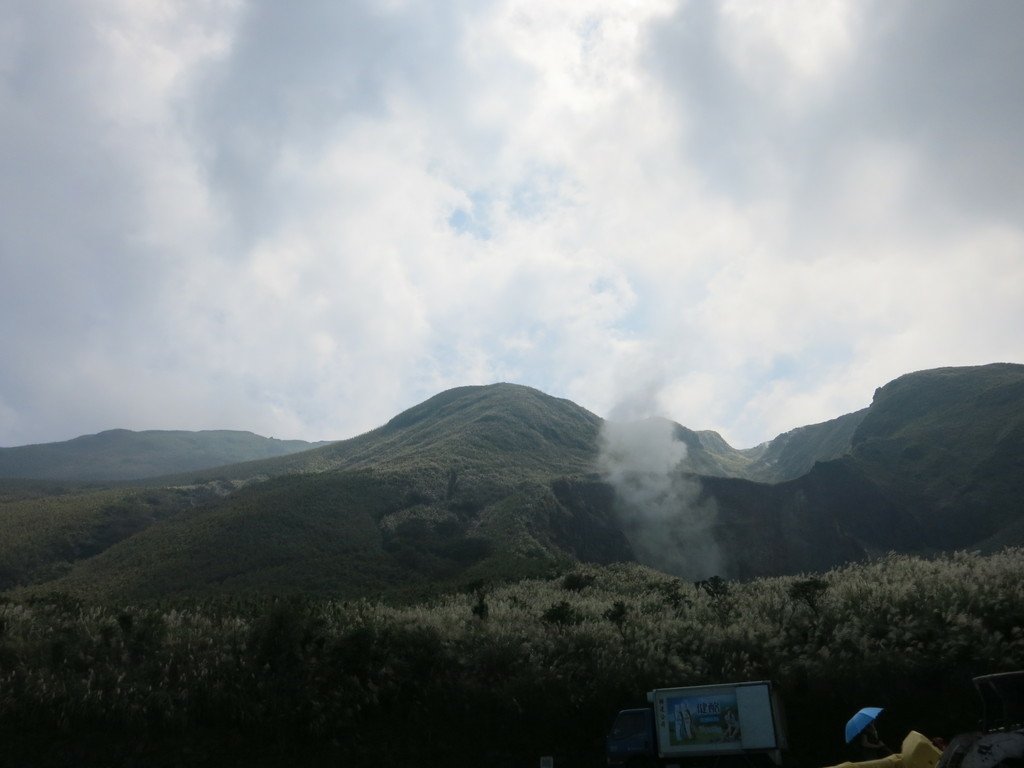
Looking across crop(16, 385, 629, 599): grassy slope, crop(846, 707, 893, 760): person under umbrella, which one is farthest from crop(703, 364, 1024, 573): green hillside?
crop(846, 707, 893, 760): person under umbrella

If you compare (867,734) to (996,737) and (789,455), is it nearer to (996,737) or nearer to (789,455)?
(996,737)

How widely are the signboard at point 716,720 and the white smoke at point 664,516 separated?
180 feet

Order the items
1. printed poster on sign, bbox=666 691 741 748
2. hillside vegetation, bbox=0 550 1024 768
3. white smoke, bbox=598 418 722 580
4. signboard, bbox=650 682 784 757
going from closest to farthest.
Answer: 1. signboard, bbox=650 682 784 757
2. printed poster on sign, bbox=666 691 741 748
3. hillside vegetation, bbox=0 550 1024 768
4. white smoke, bbox=598 418 722 580

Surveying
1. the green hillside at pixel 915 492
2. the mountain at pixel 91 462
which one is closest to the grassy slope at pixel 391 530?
the green hillside at pixel 915 492

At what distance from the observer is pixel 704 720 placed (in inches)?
521

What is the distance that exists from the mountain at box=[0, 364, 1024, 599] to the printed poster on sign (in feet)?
87.0

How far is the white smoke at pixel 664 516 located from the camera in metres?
68.5

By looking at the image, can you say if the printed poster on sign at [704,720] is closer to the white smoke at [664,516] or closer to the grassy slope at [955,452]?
the white smoke at [664,516]

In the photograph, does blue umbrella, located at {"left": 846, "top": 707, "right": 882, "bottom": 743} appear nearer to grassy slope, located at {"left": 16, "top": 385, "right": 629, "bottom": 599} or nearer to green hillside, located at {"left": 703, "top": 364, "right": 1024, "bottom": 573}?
grassy slope, located at {"left": 16, "top": 385, "right": 629, "bottom": 599}

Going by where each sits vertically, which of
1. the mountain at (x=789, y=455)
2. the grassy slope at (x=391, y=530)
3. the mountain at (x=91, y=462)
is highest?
the mountain at (x=91, y=462)

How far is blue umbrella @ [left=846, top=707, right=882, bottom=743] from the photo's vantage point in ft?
36.2

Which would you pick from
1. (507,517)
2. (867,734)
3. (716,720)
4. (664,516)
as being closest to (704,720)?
(716,720)

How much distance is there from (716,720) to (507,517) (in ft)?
170

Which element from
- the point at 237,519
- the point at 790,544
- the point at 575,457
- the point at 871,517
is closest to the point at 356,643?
the point at 237,519
